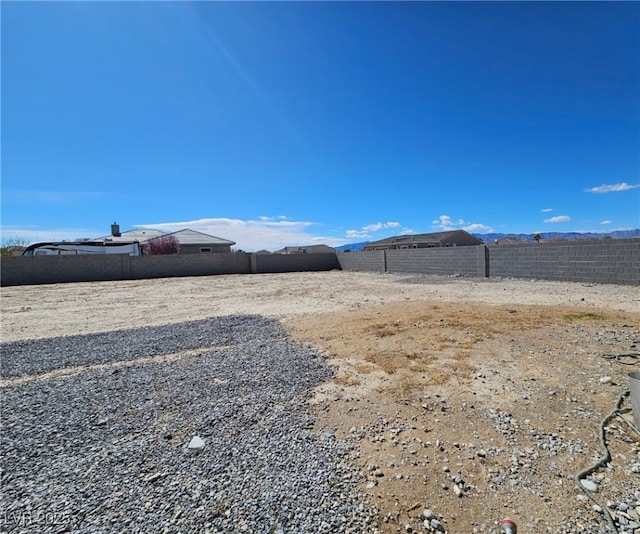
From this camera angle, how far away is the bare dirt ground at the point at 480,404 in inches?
55.9

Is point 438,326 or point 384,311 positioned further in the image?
point 384,311

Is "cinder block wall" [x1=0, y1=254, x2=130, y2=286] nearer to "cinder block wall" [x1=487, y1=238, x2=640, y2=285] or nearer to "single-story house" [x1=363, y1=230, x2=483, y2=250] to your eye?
"cinder block wall" [x1=487, y1=238, x2=640, y2=285]

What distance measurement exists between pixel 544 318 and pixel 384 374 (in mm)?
3282

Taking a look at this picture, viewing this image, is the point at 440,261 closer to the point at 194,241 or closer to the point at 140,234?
the point at 194,241

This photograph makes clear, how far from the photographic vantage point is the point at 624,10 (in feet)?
19.6

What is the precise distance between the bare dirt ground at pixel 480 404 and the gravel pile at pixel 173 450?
247 mm

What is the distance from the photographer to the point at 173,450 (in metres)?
1.82

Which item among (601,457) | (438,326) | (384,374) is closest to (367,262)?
(438,326)

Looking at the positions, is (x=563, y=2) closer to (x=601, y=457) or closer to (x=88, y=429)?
(x=601, y=457)

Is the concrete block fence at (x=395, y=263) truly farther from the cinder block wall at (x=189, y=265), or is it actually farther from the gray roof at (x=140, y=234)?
the gray roof at (x=140, y=234)

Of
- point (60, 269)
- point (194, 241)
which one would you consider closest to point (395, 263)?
point (60, 269)

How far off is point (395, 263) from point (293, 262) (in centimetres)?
683

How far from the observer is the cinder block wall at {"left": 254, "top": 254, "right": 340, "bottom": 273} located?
1875cm

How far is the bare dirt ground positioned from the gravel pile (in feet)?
0.81
